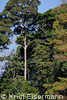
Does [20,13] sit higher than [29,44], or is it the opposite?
[20,13]

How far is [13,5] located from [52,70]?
7.57m

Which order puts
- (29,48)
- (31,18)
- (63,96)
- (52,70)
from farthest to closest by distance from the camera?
(29,48)
(31,18)
(52,70)
(63,96)

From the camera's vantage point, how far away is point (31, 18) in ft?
63.6

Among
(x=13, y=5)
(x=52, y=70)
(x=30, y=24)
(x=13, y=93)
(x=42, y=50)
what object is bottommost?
(x=13, y=93)

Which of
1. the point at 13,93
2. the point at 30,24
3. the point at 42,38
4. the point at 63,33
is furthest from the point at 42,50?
the point at 63,33

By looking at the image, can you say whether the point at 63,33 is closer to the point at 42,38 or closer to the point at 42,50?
the point at 42,50

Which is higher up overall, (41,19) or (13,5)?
(13,5)

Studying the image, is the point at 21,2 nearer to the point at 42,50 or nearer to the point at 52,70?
the point at 42,50

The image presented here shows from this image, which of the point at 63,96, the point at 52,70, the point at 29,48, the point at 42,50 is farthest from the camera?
the point at 29,48

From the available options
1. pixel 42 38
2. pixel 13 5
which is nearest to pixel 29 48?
pixel 42 38

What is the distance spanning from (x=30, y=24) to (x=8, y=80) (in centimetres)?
586

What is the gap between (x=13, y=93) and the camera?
16.2 metres

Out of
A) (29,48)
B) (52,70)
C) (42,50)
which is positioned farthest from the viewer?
(29,48)

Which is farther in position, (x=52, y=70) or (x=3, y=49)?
(x=3, y=49)
